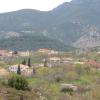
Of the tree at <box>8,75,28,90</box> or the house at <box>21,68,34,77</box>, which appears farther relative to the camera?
the house at <box>21,68,34,77</box>

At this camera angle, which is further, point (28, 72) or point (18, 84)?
point (28, 72)

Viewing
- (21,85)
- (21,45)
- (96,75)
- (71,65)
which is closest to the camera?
(21,85)

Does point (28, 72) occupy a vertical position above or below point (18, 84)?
below

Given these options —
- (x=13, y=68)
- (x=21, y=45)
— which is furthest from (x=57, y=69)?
(x=21, y=45)

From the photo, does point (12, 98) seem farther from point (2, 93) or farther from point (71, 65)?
point (71, 65)

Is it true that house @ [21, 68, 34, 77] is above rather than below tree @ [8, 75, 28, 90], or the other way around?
below

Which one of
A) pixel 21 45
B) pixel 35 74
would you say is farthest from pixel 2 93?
pixel 21 45

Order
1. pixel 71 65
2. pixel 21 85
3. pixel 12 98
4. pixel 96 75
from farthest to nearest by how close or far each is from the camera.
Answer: pixel 71 65
pixel 96 75
pixel 21 85
pixel 12 98

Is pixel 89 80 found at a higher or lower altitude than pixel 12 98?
lower

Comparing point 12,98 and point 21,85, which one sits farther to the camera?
point 21,85

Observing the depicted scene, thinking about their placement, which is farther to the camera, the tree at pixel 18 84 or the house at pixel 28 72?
the house at pixel 28 72

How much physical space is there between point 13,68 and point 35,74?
6137 mm

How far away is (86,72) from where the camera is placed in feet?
308

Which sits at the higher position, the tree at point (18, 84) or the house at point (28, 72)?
the tree at point (18, 84)
